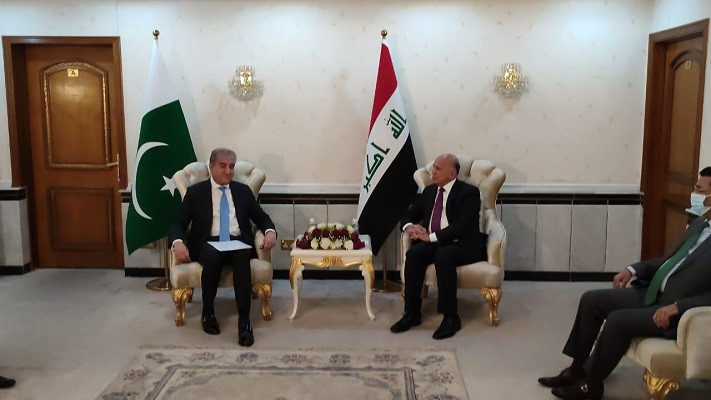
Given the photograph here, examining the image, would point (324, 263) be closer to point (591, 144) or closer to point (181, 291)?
point (181, 291)

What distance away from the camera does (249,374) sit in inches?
139

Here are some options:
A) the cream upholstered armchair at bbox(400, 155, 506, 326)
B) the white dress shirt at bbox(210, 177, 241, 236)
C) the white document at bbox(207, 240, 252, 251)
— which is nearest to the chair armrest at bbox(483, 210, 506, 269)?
the cream upholstered armchair at bbox(400, 155, 506, 326)

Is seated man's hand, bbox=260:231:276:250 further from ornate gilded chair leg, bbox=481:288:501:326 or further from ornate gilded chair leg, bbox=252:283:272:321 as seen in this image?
ornate gilded chair leg, bbox=481:288:501:326

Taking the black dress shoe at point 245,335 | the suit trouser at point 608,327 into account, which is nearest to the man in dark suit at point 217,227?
the black dress shoe at point 245,335

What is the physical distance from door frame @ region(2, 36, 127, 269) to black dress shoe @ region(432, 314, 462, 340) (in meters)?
3.02

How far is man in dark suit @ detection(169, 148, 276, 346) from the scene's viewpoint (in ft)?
13.9

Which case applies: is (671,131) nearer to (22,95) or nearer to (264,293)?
(264,293)

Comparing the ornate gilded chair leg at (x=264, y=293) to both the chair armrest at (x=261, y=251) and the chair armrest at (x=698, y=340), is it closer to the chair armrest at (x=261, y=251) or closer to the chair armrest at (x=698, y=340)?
the chair armrest at (x=261, y=251)

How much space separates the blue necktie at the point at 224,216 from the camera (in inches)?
175

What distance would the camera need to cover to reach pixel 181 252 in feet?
13.9

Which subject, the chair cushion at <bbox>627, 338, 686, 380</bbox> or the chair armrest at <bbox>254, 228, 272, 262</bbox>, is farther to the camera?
the chair armrest at <bbox>254, 228, 272, 262</bbox>

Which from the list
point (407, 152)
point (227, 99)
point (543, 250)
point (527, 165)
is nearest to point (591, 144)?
point (527, 165)

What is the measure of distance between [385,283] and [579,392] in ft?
7.53

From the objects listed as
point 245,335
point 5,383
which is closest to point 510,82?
point 245,335
